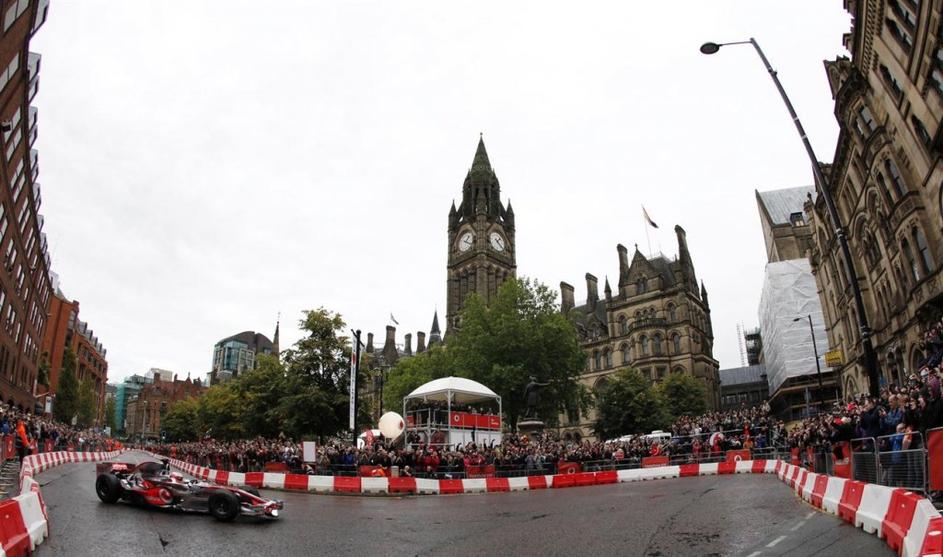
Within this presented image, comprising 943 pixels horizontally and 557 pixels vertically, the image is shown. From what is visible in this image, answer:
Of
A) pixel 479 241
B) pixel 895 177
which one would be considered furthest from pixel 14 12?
pixel 479 241

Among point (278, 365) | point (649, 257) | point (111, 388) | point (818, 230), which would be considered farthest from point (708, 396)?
point (111, 388)

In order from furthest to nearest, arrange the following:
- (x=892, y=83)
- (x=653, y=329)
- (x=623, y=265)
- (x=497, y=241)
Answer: (x=497, y=241)
(x=623, y=265)
(x=653, y=329)
(x=892, y=83)

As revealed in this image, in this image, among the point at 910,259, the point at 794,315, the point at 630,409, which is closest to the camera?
the point at 910,259

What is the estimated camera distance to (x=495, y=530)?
9703 millimetres

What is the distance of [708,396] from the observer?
64.5 metres

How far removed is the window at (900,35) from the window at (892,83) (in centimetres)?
147

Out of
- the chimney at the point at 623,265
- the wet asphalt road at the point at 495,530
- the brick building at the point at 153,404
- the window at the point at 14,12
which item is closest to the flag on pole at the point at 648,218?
the chimney at the point at 623,265

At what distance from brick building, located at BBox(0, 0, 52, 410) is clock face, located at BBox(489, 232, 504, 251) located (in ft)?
196

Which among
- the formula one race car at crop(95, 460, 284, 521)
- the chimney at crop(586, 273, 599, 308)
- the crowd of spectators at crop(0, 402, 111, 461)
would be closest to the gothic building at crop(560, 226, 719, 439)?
the chimney at crop(586, 273, 599, 308)

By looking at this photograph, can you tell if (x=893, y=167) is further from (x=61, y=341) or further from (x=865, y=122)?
(x=61, y=341)

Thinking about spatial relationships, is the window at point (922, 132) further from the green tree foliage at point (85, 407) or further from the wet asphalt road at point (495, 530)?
the green tree foliage at point (85, 407)

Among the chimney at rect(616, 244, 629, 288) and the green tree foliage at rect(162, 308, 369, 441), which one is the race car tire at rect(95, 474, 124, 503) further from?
the chimney at rect(616, 244, 629, 288)

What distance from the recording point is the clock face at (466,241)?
306 ft

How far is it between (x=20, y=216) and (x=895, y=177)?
4947 cm
